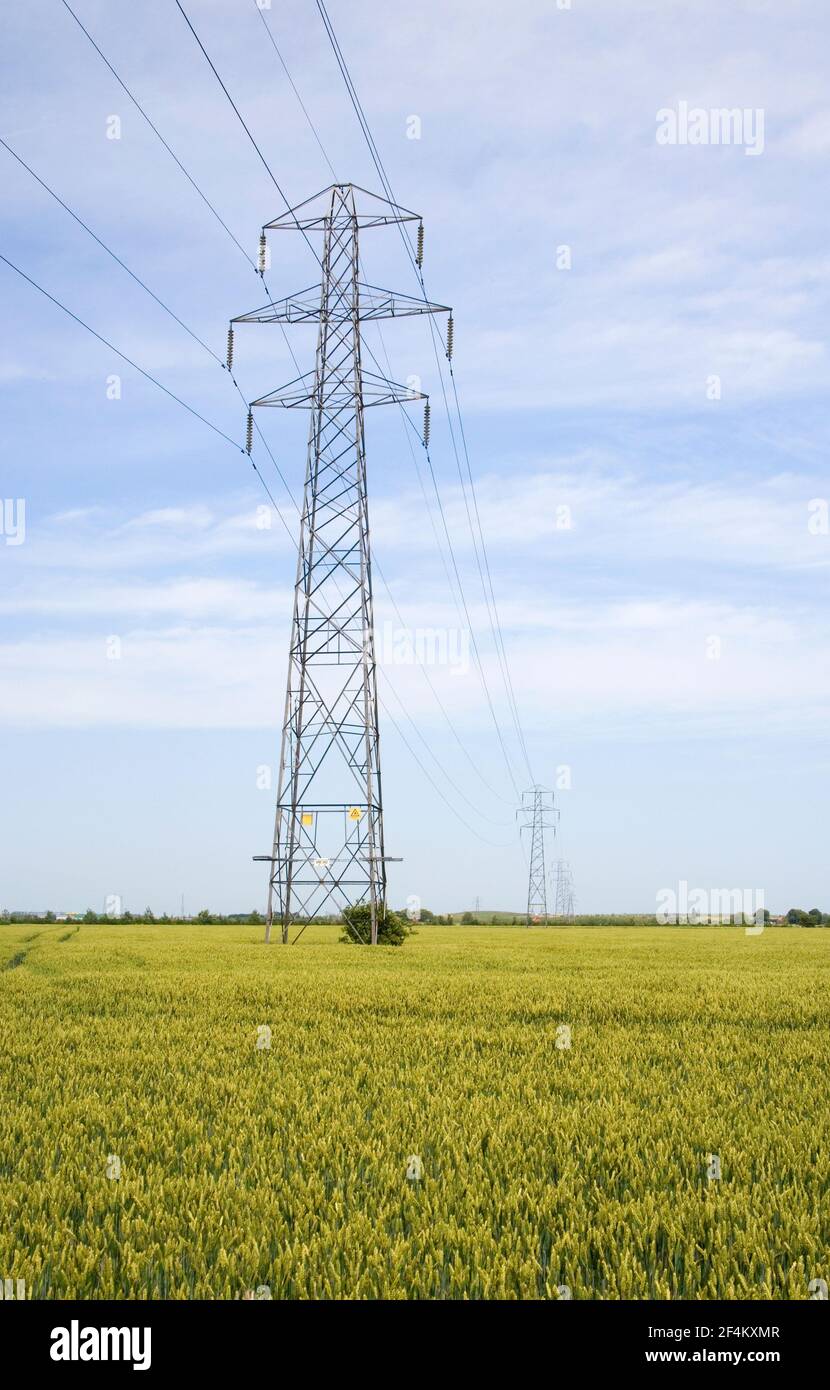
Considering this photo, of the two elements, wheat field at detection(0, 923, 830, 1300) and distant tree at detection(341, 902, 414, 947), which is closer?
wheat field at detection(0, 923, 830, 1300)

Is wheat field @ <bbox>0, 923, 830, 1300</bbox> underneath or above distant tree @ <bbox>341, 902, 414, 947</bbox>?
above

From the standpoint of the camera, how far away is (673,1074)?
31.8 ft

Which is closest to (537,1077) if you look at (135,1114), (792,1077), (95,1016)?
(792,1077)

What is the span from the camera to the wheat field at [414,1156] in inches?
182

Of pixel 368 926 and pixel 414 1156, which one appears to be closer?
pixel 414 1156

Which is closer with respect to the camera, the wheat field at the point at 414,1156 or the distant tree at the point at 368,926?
the wheat field at the point at 414,1156

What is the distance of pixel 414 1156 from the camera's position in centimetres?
629

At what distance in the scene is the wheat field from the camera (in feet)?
15.1

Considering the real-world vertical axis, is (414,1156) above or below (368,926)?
above

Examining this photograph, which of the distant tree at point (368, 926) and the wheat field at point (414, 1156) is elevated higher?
the wheat field at point (414, 1156)
